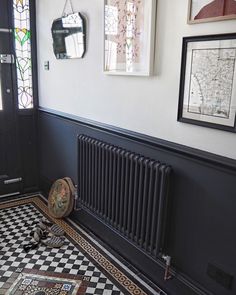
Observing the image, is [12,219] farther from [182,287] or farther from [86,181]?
[182,287]

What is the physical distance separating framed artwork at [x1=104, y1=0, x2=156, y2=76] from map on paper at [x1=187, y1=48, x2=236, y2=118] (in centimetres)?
33

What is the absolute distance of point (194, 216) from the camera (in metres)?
1.69

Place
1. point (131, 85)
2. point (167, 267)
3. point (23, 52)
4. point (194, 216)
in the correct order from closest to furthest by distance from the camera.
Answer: point (194, 216) → point (167, 267) → point (131, 85) → point (23, 52)

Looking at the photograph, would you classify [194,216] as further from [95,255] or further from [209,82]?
[95,255]

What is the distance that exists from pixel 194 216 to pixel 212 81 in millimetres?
742

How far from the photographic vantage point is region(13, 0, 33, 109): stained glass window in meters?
2.97

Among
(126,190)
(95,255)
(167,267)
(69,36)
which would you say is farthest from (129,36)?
(95,255)

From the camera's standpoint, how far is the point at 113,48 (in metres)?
2.08

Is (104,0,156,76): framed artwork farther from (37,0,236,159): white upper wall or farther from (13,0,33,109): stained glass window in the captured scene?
(13,0,33,109): stained glass window

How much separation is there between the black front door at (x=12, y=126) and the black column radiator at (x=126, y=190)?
1049 mm

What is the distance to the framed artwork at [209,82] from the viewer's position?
142 cm

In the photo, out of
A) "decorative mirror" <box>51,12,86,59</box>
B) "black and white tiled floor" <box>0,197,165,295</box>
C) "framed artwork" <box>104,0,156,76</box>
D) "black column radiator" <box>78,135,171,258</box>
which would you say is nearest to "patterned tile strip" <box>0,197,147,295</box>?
"black and white tiled floor" <box>0,197,165,295</box>

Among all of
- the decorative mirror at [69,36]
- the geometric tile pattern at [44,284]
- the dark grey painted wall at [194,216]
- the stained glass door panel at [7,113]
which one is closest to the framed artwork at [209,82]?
the dark grey painted wall at [194,216]

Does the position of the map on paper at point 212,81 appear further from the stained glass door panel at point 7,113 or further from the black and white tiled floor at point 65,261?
the stained glass door panel at point 7,113
